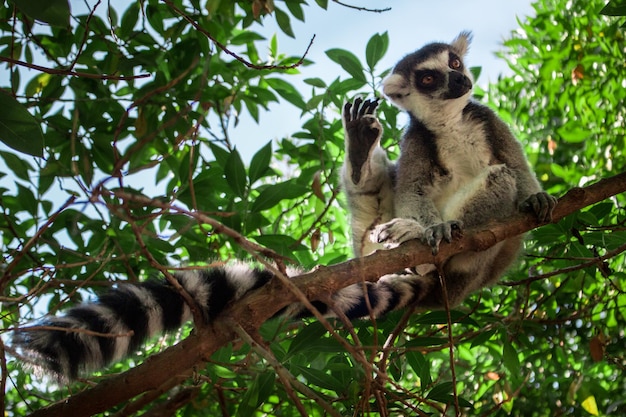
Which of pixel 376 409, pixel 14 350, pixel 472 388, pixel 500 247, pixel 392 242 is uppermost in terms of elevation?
pixel 14 350

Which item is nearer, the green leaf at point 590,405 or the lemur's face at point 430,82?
→ the green leaf at point 590,405

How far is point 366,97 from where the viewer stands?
3.76 metres

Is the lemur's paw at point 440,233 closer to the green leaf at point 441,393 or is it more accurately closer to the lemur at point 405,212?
the lemur at point 405,212

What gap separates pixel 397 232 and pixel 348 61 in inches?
45.7

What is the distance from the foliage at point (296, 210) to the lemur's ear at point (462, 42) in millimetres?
590

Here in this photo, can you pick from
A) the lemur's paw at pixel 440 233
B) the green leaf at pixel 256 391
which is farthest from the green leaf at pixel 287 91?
the green leaf at pixel 256 391

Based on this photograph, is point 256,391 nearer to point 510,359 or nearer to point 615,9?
point 510,359

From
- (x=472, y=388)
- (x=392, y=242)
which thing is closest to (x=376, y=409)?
(x=392, y=242)

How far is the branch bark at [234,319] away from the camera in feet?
6.59

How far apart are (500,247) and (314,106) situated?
1.34 metres

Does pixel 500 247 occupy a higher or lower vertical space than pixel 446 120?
lower

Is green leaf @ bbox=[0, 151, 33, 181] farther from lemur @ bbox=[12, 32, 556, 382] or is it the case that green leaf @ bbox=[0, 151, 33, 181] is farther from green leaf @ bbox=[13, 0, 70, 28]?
green leaf @ bbox=[13, 0, 70, 28]

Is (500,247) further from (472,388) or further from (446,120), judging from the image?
(472,388)

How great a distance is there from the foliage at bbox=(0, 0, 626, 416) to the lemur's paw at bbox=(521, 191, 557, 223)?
0.22 meters
